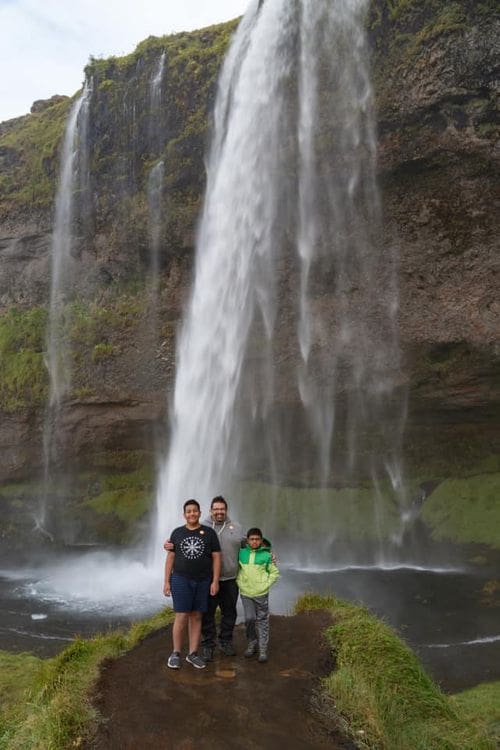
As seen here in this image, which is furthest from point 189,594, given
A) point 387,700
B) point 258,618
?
point 387,700

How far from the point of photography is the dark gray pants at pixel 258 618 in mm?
7328

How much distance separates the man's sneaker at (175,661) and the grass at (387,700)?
1654 millimetres

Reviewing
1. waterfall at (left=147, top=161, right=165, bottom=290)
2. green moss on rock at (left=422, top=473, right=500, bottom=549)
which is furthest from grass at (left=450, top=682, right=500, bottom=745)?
waterfall at (left=147, top=161, right=165, bottom=290)

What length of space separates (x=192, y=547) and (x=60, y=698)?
197 cm

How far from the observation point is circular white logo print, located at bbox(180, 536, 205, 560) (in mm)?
7047

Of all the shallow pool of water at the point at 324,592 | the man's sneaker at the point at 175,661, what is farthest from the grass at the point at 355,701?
the shallow pool of water at the point at 324,592

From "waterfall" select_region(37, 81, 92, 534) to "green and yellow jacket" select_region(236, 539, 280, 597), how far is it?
79.5ft

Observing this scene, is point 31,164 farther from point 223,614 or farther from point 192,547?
point 223,614

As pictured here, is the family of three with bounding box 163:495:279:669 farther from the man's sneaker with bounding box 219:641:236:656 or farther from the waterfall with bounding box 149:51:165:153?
the waterfall with bounding box 149:51:165:153

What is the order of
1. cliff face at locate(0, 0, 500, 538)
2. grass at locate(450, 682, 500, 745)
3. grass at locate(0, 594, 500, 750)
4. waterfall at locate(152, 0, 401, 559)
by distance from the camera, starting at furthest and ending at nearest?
waterfall at locate(152, 0, 401, 559), cliff face at locate(0, 0, 500, 538), grass at locate(450, 682, 500, 745), grass at locate(0, 594, 500, 750)

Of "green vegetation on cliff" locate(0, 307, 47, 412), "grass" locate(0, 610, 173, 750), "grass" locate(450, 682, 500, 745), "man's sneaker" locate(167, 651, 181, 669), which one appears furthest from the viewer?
"green vegetation on cliff" locate(0, 307, 47, 412)

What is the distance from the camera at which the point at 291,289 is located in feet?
86.8

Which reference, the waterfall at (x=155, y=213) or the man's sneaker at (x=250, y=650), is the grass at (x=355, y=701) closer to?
the man's sneaker at (x=250, y=650)

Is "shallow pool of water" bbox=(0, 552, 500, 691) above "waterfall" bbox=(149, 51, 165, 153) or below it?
below
